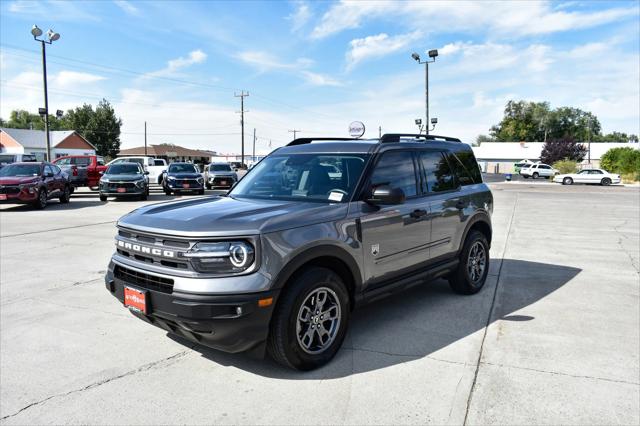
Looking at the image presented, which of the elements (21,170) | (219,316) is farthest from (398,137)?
(21,170)

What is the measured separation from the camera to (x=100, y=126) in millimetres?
74188

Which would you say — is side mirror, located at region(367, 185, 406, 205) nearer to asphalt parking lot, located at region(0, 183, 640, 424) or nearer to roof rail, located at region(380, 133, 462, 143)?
roof rail, located at region(380, 133, 462, 143)

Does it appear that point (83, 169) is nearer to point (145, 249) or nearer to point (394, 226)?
point (145, 249)

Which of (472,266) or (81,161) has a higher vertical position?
(81,161)

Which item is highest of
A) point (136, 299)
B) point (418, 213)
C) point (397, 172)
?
point (397, 172)

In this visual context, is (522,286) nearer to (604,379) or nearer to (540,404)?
(604,379)

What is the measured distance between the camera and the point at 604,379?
350 cm

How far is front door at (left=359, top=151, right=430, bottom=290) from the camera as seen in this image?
403 centimetres

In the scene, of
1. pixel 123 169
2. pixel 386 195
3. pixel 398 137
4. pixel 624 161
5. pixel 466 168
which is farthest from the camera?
pixel 624 161

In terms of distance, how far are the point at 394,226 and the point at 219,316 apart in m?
1.91

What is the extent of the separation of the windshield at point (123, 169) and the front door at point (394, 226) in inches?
676

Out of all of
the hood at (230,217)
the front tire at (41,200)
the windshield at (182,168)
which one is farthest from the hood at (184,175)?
the hood at (230,217)

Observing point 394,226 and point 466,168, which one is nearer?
point 394,226

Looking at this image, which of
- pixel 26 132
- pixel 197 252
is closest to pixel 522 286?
pixel 197 252
